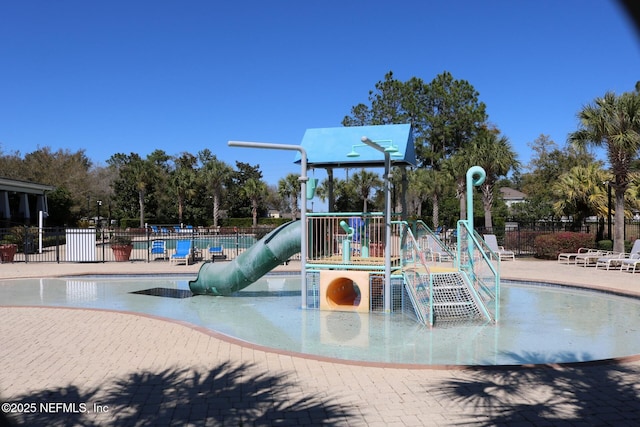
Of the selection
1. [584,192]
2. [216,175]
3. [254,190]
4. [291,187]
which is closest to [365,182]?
[291,187]

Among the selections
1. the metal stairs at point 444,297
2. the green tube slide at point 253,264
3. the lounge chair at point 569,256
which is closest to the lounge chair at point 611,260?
the lounge chair at point 569,256

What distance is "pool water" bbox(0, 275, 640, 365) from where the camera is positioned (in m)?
7.84

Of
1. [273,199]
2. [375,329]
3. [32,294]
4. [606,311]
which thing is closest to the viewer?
[375,329]

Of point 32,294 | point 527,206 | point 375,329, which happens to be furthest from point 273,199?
point 375,329

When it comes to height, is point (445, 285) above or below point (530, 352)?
above

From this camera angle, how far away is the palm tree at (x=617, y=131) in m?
19.2

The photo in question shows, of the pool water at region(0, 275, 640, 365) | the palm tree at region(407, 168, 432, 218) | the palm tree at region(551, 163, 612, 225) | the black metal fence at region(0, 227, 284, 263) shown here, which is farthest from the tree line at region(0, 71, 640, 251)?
the pool water at region(0, 275, 640, 365)

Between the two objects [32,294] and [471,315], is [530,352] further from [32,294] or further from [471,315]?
[32,294]

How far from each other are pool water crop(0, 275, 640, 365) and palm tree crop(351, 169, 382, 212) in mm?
32655

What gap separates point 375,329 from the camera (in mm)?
9578

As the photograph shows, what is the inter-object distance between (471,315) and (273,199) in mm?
73945

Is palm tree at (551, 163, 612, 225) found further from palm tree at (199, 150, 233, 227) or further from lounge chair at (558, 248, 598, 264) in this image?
palm tree at (199, 150, 233, 227)

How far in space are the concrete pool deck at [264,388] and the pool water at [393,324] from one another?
123 centimetres

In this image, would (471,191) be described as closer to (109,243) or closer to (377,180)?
(109,243)
